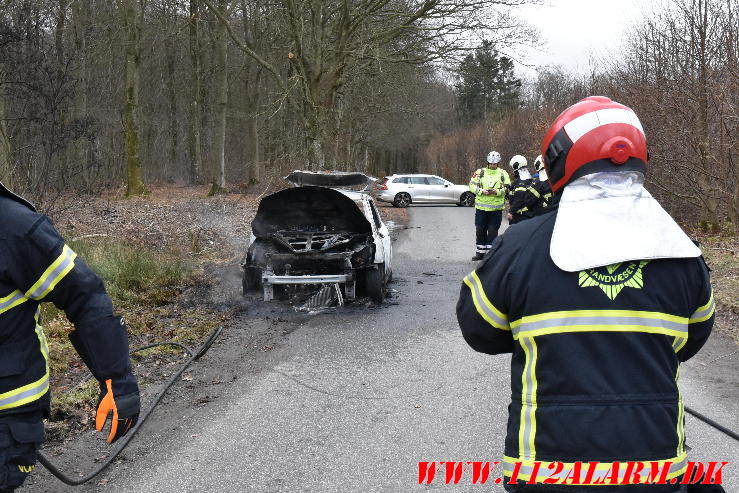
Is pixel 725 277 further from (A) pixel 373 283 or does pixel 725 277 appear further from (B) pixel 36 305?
(B) pixel 36 305

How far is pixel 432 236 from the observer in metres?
18.3

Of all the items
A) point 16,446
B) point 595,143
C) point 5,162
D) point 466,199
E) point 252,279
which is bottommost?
point 252,279

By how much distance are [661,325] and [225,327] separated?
21.7ft

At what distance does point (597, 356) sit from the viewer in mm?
1899

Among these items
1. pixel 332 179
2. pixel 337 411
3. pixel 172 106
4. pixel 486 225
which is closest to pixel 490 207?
pixel 486 225

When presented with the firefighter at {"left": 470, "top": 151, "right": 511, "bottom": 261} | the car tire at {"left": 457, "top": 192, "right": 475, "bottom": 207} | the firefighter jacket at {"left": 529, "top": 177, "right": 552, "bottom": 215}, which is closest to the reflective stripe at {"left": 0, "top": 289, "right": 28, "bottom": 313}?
the firefighter jacket at {"left": 529, "top": 177, "right": 552, "bottom": 215}

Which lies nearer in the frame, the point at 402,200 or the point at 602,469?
the point at 602,469

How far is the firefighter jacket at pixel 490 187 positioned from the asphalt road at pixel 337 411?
454cm

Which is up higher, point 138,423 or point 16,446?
point 16,446

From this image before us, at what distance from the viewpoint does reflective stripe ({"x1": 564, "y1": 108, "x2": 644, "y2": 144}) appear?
207 cm

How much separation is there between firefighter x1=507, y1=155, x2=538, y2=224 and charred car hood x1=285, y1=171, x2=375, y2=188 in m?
2.09

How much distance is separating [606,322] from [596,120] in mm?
591

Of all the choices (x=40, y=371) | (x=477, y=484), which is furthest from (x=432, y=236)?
(x=40, y=371)

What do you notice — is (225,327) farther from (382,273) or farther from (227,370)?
(382,273)
